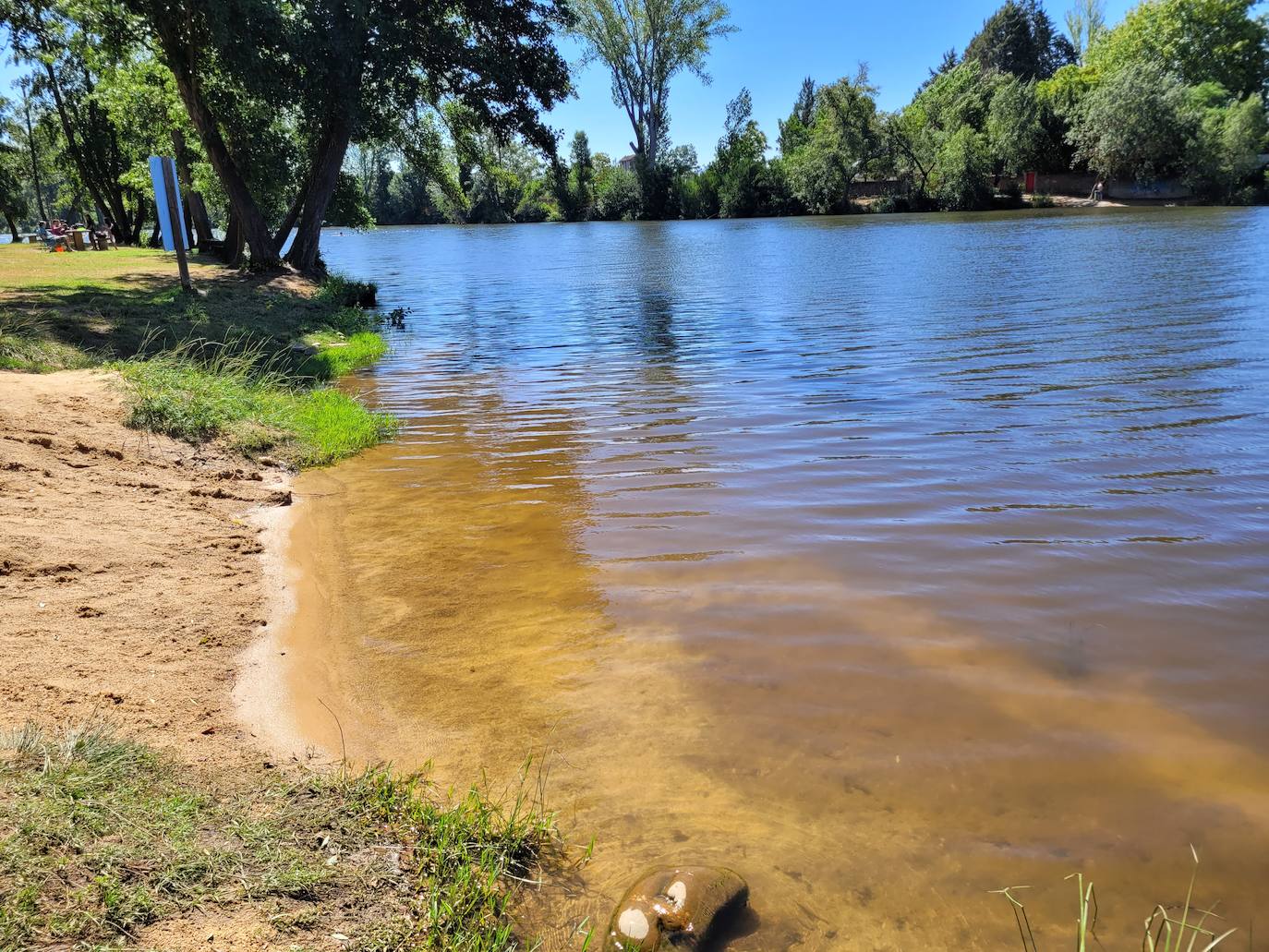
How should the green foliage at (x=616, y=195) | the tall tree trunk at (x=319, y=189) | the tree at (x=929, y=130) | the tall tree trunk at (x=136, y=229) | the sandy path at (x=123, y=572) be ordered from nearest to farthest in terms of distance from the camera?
the sandy path at (x=123, y=572) → the tall tree trunk at (x=319, y=189) → the tall tree trunk at (x=136, y=229) → the tree at (x=929, y=130) → the green foliage at (x=616, y=195)

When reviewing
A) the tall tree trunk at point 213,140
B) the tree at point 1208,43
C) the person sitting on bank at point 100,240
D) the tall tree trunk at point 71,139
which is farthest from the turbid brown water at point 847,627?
the tree at point 1208,43

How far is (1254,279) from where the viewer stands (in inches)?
655

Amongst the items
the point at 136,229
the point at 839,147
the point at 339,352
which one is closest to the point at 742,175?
the point at 839,147

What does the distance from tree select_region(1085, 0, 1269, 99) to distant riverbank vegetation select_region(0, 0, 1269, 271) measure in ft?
0.56

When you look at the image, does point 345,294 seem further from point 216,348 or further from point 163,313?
point 216,348

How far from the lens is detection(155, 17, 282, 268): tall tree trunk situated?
1708cm

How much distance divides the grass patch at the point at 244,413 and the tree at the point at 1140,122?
64538mm

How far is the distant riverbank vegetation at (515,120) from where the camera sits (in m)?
17.4

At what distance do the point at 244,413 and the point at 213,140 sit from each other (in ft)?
47.6

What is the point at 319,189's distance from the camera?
20.8 m

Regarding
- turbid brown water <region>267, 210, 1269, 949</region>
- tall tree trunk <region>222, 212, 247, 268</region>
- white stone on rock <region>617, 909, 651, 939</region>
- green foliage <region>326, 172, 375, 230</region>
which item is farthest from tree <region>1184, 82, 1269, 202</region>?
white stone on rock <region>617, 909, 651, 939</region>

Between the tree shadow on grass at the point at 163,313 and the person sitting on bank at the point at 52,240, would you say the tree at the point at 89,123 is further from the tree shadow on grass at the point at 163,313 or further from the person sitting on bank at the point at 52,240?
the tree shadow on grass at the point at 163,313

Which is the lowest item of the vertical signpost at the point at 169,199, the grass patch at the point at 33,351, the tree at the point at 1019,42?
the grass patch at the point at 33,351

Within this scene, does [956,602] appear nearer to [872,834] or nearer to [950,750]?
[950,750]
